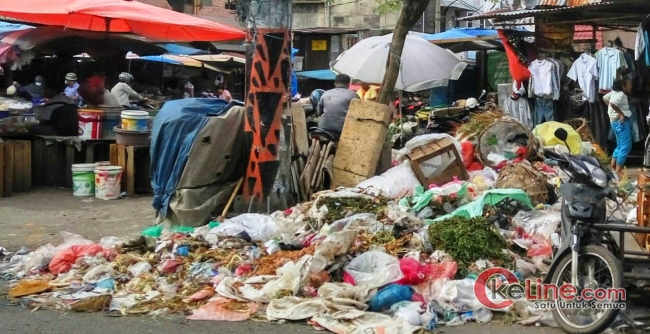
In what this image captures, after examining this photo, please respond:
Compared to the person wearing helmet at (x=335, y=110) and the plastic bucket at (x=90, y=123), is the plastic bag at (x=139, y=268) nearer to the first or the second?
the person wearing helmet at (x=335, y=110)

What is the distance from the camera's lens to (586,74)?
560 inches

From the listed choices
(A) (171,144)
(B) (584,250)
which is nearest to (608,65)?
A: (A) (171,144)

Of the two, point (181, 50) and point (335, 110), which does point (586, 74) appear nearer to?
point (335, 110)

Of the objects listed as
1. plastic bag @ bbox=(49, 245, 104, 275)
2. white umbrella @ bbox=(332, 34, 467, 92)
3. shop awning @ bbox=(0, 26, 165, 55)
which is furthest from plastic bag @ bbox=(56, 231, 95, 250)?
white umbrella @ bbox=(332, 34, 467, 92)

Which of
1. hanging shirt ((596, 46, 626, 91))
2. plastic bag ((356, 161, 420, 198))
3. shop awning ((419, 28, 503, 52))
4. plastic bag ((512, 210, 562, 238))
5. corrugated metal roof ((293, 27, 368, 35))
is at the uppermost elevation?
corrugated metal roof ((293, 27, 368, 35))

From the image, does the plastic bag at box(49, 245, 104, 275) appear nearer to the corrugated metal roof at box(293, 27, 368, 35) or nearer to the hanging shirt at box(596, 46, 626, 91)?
the hanging shirt at box(596, 46, 626, 91)

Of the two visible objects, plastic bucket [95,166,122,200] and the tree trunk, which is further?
plastic bucket [95,166,122,200]

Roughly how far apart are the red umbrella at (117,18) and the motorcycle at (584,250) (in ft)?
29.4

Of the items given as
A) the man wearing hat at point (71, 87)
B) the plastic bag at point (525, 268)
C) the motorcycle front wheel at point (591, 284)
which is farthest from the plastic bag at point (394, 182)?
the man wearing hat at point (71, 87)

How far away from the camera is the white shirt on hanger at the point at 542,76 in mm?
14438

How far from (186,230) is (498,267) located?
145 inches

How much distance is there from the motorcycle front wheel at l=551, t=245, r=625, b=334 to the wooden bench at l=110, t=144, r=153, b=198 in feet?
25.4

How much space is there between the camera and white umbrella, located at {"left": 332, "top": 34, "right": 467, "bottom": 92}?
14758 mm

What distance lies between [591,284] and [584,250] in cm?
24
